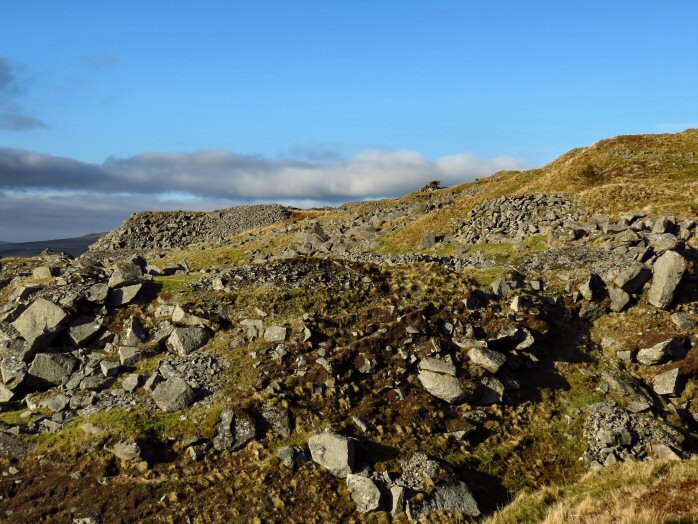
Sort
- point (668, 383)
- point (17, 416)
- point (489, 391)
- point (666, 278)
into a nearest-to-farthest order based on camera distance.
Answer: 1. point (17, 416)
2. point (489, 391)
3. point (668, 383)
4. point (666, 278)

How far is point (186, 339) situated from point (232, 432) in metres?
7.41

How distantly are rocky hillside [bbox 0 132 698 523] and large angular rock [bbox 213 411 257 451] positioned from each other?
9cm

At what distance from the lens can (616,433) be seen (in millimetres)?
22406

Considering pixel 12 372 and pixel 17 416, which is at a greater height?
pixel 12 372

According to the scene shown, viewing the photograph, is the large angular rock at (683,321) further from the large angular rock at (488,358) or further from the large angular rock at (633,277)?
the large angular rock at (488,358)

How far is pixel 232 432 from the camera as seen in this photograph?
842 inches

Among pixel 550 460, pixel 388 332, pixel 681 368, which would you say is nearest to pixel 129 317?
pixel 388 332

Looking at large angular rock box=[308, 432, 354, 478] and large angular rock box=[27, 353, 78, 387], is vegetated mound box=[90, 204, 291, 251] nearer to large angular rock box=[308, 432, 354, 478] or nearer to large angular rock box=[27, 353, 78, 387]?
large angular rock box=[27, 353, 78, 387]

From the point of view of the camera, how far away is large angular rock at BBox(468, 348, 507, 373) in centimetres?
2542

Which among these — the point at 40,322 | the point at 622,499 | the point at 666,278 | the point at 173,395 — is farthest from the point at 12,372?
the point at 666,278

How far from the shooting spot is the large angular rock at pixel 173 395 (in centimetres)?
2300

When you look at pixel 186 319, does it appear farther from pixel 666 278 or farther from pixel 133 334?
pixel 666 278

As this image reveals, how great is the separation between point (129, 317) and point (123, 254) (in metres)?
64.5

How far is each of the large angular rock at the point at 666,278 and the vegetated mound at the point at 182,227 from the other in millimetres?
69724
